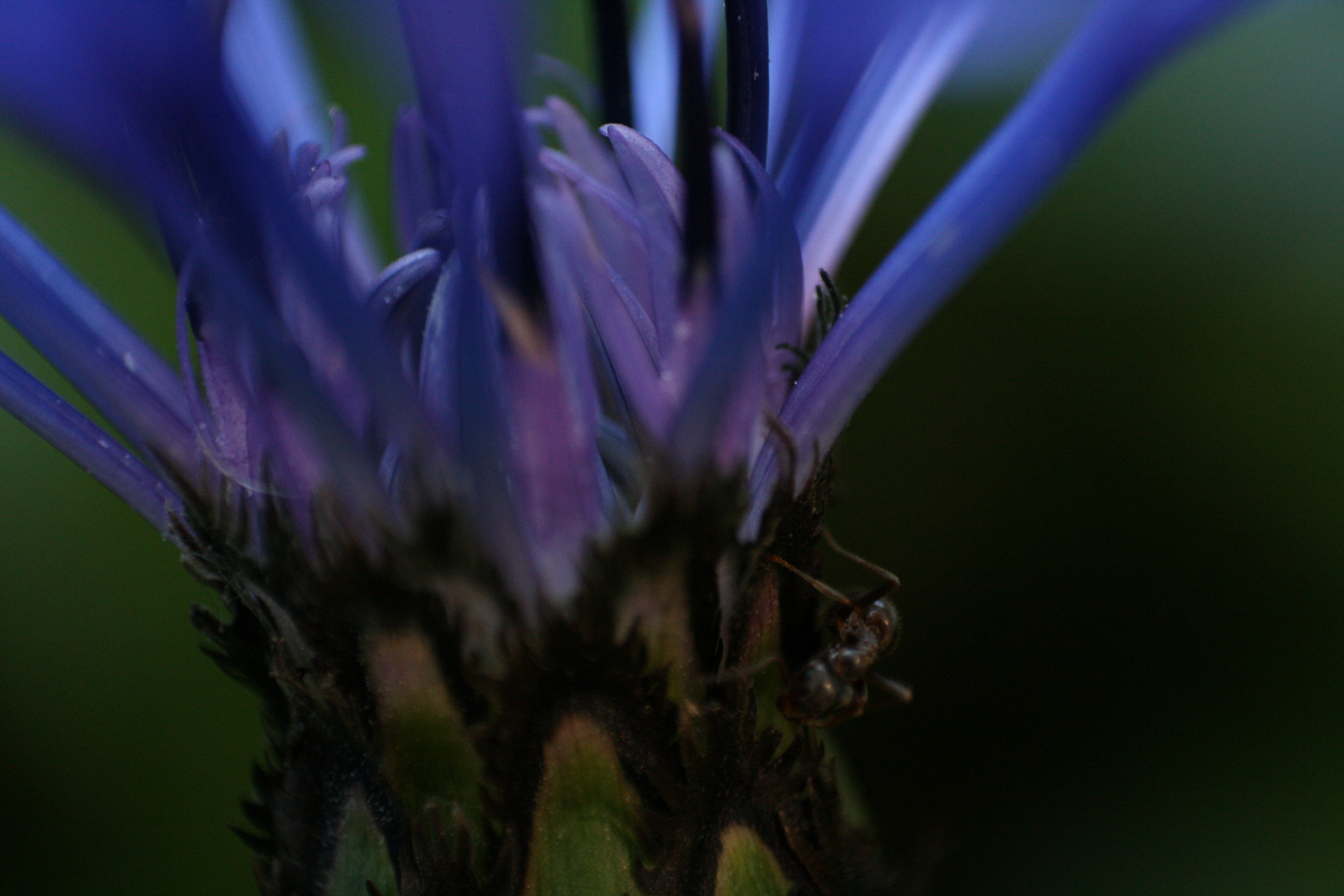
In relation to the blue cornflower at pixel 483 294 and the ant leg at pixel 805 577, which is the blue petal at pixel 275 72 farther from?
the ant leg at pixel 805 577

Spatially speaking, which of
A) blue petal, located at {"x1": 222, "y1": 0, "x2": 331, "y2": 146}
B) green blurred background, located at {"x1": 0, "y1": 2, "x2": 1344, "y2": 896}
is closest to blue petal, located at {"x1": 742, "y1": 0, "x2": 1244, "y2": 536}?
blue petal, located at {"x1": 222, "y1": 0, "x2": 331, "y2": 146}

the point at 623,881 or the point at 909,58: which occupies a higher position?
the point at 909,58

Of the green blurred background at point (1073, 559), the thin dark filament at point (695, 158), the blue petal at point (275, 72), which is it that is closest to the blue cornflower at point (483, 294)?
the thin dark filament at point (695, 158)

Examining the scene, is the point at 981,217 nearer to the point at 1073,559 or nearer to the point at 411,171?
the point at 411,171

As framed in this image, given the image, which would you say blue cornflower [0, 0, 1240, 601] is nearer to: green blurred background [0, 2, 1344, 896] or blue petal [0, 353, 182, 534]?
blue petal [0, 353, 182, 534]

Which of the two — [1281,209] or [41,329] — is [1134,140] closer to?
[1281,209]

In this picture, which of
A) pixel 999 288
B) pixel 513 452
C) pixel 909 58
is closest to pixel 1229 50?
pixel 999 288

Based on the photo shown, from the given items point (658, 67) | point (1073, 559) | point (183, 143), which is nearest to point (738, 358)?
point (183, 143)
